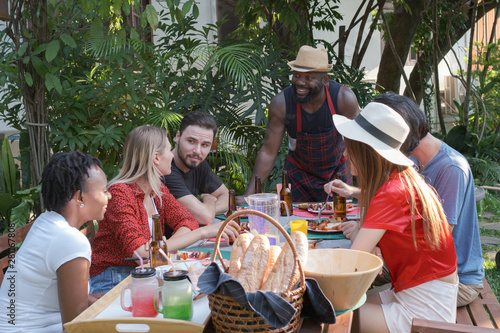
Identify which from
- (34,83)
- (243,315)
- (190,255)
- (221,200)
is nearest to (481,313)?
(190,255)

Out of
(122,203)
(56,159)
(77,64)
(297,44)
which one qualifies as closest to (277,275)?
(56,159)

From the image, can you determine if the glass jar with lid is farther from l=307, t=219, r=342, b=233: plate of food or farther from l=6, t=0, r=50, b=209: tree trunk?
l=6, t=0, r=50, b=209: tree trunk

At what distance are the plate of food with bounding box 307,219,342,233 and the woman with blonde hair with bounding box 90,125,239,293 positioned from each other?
0.52 metres

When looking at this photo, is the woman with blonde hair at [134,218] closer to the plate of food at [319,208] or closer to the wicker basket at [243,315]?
the plate of food at [319,208]

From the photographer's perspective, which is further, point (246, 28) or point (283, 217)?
point (246, 28)

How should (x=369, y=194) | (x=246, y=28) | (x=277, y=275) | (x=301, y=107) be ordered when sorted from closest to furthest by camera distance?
(x=277, y=275) → (x=369, y=194) → (x=301, y=107) → (x=246, y=28)

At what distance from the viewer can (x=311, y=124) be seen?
4535mm

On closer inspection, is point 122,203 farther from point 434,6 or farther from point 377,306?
point 434,6

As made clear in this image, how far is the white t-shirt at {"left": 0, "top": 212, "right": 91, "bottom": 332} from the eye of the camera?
2.11m

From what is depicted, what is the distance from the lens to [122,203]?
9.16 feet

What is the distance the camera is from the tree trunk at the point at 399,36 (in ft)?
28.5

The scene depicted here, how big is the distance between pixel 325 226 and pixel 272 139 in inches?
65.1

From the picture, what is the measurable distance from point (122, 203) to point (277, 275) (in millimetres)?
1288

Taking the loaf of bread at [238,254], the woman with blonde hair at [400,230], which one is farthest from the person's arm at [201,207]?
the loaf of bread at [238,254]
